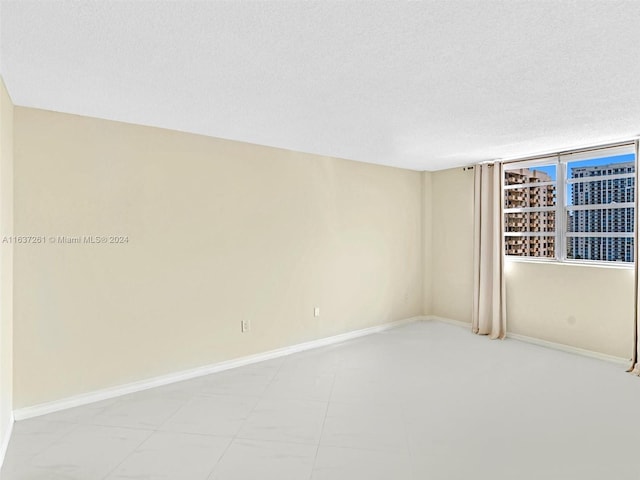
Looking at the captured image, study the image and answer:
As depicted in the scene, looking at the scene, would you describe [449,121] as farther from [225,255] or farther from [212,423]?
[212,423]

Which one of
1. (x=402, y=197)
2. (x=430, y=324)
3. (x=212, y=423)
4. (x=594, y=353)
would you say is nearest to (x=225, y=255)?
(x=212, y=423)

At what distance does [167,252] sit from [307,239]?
1.67 meters

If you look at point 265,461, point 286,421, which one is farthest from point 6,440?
point 286,421

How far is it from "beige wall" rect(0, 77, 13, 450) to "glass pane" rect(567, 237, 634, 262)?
5.53 m

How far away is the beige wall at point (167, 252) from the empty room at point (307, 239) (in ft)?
0.07

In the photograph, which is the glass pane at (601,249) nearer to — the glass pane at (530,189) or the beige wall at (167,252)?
the glass pane at (530,189)

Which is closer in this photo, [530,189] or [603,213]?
[603,213]

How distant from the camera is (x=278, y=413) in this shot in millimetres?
2924

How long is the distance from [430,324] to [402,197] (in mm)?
1975

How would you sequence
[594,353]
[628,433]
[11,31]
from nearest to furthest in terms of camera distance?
[11,31], [628,433], [594,353]

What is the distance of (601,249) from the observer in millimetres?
4336

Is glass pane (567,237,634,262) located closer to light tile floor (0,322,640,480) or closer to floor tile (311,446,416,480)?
light tile floor (0,322,640,480)

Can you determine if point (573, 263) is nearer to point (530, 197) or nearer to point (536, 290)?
point (536, 290)

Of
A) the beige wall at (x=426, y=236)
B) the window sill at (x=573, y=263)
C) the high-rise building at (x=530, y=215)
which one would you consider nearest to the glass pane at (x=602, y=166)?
the high-rise building at (x=530, y=215)
